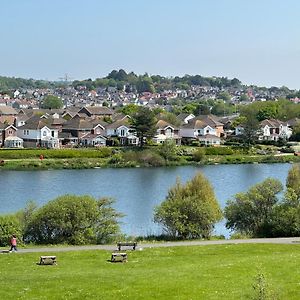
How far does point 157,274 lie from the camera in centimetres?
1611

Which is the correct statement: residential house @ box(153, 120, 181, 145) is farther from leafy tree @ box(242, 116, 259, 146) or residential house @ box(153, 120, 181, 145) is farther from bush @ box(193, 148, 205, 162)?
leafy tree @ box(242, 116, 259, 146)

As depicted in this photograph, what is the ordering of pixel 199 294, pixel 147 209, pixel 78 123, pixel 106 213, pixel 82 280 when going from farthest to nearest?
1. pixel 78 123
2. pixel 147 209
3. pixel 106 213
4. pixel 82 280
5. pixel 199 294

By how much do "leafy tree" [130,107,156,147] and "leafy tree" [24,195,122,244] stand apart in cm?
4296

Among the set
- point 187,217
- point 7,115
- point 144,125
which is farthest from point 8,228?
point 7,115

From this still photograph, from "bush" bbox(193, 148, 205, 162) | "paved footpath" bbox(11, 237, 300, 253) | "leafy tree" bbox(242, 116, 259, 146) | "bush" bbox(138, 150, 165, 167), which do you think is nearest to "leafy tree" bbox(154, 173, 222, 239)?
"paved footpath" bbox(11, 237, 300, 253)

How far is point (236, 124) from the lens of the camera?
8200 cm

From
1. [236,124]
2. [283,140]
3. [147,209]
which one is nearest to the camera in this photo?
[147,209]

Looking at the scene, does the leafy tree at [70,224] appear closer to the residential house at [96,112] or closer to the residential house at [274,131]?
the residential house at [274,131]

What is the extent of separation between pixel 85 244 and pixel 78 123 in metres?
48.9

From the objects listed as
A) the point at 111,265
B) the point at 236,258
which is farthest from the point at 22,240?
the point at 236,258

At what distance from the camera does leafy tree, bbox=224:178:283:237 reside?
26.0m

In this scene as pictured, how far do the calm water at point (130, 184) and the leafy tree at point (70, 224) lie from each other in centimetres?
443

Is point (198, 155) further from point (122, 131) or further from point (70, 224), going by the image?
point (70, 224)

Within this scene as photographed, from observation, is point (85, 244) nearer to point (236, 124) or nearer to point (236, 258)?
point (236, 258)
